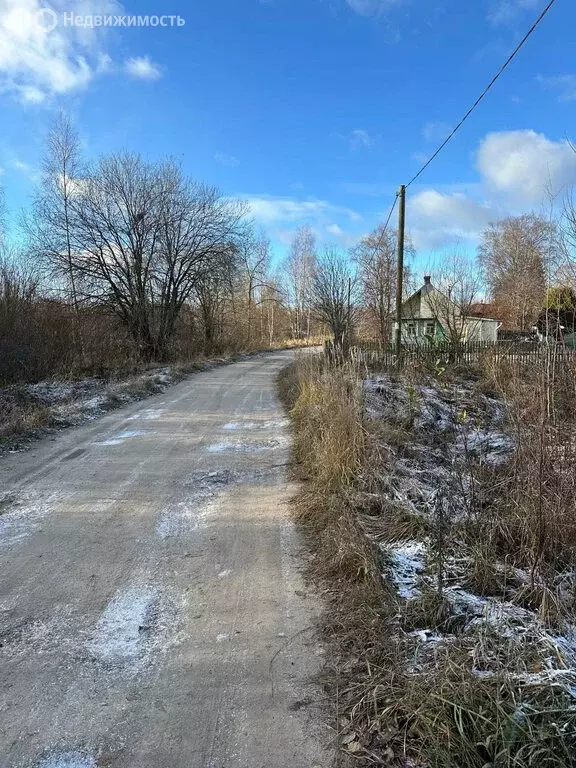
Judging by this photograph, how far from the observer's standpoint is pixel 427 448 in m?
6.53

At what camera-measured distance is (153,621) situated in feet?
9.94

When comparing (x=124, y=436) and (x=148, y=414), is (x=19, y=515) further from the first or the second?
(x=148, y=414)

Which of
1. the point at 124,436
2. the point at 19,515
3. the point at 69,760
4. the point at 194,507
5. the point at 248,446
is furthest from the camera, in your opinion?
the point at 124,436

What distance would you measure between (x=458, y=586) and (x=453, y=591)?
0.29 ft

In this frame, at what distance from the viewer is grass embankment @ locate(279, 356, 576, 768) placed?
201 cm

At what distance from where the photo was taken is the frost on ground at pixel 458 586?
2.34 m

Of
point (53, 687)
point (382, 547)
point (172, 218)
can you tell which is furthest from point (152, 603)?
point (172, 218)

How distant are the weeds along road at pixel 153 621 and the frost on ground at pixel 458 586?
24.8 inches

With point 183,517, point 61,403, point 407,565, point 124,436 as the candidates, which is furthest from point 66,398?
point 407,565

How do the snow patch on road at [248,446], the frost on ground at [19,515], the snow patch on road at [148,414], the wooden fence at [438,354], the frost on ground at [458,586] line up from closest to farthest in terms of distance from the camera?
1. the frost on ground at [458,586]
2. the frost on ground at [19,515]
3. the snow patch on road at [248,446]
4. the snow patch on road at [148,414]
5. the wooden fence at [438,354]

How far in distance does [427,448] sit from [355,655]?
4174 millimetres

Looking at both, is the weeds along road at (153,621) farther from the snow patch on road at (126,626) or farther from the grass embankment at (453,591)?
the grass embankment at (453,591)

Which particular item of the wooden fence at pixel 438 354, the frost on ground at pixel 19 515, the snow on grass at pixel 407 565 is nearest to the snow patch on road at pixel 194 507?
the frost on ground at pixel 19 515

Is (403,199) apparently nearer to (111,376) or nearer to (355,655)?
(111,376)
